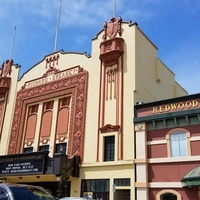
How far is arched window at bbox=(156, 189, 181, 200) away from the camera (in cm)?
1736

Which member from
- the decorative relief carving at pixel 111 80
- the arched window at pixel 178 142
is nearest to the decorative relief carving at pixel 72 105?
the decorative relief carving at pixel 111 80

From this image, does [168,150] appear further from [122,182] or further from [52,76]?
[52,76]

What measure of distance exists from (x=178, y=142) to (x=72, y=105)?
1052 cm

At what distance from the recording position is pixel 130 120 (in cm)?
2103

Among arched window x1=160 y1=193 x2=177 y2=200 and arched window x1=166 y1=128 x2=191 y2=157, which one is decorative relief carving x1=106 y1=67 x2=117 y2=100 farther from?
arched window x1=160 y1=193 x2=177 y2=200

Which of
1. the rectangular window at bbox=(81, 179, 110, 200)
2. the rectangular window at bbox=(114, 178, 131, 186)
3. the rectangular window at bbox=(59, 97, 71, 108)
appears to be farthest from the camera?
the rectangular window at bbox=(59, 97, 71, 108)

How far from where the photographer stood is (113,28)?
81.5ft

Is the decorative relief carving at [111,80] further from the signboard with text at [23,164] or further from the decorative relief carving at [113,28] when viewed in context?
the signboard with text at [23,164]

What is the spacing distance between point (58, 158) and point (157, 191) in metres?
7.89

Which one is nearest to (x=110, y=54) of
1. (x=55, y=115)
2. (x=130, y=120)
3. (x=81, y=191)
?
(x=130, y=120)

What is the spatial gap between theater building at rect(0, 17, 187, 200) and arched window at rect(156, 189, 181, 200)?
1.91m

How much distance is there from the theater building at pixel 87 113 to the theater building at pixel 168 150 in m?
1.02

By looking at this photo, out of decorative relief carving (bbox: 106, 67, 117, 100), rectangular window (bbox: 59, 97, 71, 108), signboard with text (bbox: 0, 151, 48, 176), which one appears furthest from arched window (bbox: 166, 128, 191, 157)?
rectangular window (bbox: 59, 97, 71, 108)

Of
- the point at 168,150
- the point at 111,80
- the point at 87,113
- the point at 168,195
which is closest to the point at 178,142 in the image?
the point at 168,150
